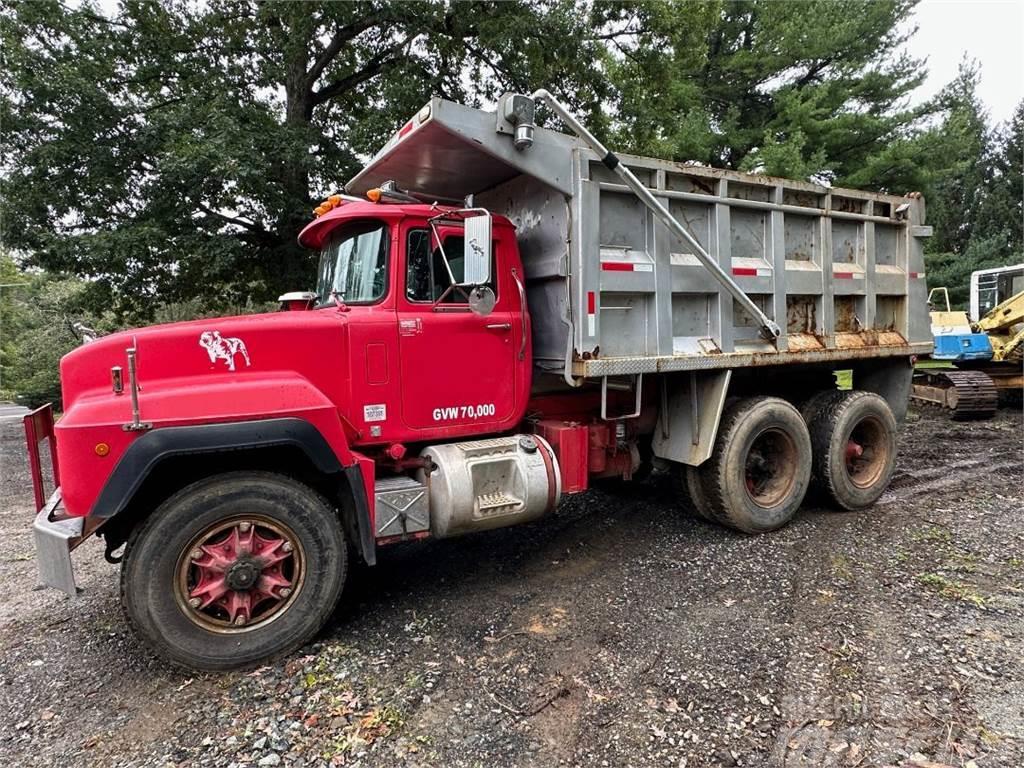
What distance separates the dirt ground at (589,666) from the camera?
268cm

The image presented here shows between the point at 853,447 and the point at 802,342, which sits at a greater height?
the point at 802,342

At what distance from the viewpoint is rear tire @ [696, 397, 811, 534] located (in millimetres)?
4992

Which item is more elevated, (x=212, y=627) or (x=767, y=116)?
(x=767, y=116)

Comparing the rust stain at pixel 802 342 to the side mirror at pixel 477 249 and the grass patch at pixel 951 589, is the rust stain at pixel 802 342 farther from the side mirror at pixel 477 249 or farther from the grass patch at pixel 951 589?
the side mirror at pixel 477 249

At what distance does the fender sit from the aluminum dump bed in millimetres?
1707

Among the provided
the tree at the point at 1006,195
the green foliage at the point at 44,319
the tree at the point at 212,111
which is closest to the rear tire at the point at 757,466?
the green foliage at the point at 44,319

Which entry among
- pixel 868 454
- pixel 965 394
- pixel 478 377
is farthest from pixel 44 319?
pixel 965 394

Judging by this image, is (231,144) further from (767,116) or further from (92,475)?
(767,116)

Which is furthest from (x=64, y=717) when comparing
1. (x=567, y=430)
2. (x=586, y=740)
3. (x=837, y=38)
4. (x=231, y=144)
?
(x=837, y=38)

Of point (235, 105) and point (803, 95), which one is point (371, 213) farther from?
point (803, 95)

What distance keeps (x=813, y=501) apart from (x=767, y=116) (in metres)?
15.9

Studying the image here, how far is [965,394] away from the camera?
1088 centimetres

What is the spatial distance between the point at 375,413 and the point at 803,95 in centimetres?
1786

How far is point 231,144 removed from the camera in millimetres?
8867
